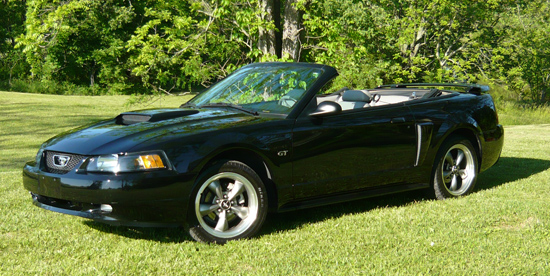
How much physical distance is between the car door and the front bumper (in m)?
1.10

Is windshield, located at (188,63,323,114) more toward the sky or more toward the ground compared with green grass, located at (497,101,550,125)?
more toward the sky

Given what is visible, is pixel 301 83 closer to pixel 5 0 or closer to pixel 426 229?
pixel 426 229

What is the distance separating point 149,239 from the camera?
4859 millimetres

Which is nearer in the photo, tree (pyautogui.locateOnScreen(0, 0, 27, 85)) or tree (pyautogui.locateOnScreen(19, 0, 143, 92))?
tree (pyautogui.locateOnScreen(19, 0, 143, 92))

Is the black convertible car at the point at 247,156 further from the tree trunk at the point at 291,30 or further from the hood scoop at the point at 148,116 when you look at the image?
the tree trunk at the point at 291,30

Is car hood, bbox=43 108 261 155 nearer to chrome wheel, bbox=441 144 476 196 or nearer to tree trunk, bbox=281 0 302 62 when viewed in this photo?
chrome wheel, bbox=441 144 476 196

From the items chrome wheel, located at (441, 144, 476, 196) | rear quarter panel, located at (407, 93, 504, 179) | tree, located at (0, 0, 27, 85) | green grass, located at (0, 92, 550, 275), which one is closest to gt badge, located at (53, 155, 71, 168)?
green grass, located at (0, 92, 550, 275)

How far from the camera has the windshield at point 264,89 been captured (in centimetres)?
538

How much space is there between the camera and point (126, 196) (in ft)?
14.0

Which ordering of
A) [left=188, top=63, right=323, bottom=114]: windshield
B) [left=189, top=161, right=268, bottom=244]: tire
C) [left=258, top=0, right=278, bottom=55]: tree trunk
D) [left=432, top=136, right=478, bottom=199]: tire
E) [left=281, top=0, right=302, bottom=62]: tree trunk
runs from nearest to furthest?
[left=189, top=161, right=268, bottom=244]: tire → [left=188, top=63, right=323, bottom=114]: windshield → [left=432, top=136, right=478, bottom=199]: tire → [left=258, top=0, right=278, bottom=55]: tree trunk → [left=281, top=0, right=302, bottom=62]: tree trunk

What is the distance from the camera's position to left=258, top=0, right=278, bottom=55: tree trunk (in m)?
12.0

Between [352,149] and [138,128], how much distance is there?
1920 mm

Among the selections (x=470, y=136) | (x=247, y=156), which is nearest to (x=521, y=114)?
(x=470, y=136)

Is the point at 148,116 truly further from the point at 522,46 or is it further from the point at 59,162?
the point at 522,46
